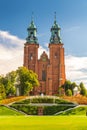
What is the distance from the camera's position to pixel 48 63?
94250mm

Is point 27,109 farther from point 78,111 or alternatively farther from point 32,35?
point 32,35

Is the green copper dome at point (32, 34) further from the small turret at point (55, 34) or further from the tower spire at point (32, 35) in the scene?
the small turret at point (55, 34)

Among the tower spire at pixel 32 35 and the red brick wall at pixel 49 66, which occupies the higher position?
the tower spire at pixel 32 35

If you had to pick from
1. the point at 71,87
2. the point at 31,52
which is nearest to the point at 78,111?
the point at 71,87

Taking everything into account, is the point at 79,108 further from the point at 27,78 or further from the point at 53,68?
the point at 53,68

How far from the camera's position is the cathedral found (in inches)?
3605

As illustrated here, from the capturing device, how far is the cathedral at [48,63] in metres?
91.6

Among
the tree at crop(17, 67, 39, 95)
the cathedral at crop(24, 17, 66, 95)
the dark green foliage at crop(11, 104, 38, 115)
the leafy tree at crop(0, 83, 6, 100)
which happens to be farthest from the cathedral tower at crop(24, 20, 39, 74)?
the dark green foliage at crop(11, 104, 38, 115)

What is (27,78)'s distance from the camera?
3132 inches

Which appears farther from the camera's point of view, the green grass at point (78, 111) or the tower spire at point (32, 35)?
the tower spire at point (32, 35)

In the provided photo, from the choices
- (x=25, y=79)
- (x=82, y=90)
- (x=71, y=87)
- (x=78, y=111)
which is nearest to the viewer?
(x=78, y=111)

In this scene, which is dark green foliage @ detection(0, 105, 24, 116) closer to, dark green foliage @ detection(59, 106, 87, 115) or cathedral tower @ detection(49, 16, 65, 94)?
dark green foliage @ detection(59, 106, 87, 115)

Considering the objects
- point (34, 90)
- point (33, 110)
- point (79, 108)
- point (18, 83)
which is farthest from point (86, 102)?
point (34, 90)

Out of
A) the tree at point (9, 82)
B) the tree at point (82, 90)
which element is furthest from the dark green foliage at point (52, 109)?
the tree at point (82, 90)
